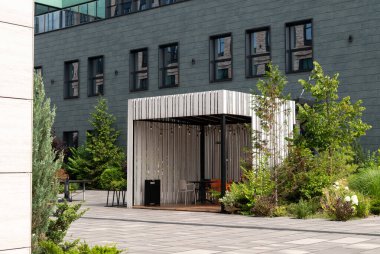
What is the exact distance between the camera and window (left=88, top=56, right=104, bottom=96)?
3086 centimetres

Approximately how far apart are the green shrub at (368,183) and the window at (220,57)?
10.3 meters

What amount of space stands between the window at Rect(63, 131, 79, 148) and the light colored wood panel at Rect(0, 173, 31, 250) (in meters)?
26.7

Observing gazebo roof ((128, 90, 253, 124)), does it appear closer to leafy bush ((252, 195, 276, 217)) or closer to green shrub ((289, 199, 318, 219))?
leafy bush ((252, 195, 276, 217))

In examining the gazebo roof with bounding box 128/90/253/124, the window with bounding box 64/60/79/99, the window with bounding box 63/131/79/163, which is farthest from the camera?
the window with bounding box 64/60/79/99

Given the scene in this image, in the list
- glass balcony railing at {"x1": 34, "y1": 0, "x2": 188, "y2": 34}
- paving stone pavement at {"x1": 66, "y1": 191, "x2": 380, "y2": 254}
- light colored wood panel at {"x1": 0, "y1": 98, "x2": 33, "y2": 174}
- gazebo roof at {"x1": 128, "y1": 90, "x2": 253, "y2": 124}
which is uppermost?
glass balcony railing at {"x1": 34, "y1": 0, "x2": 188, "y2": 34}

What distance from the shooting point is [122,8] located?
99.7 ft

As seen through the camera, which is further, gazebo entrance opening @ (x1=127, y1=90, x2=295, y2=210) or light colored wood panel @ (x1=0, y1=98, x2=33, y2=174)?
gazebo entrance opening @ (x1=127, y1=90, x2=295, y2=210)

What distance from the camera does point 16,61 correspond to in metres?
5.46

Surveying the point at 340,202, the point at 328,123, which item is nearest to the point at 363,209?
the point at 340,202

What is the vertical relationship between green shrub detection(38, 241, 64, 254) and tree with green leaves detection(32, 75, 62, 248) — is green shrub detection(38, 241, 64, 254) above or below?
below

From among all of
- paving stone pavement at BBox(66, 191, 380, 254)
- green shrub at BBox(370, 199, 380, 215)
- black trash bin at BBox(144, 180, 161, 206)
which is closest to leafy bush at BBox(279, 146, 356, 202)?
green shrub at BBox(370, 199, 380, 215)

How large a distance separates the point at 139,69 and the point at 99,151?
4466 mm

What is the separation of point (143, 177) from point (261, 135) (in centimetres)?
419

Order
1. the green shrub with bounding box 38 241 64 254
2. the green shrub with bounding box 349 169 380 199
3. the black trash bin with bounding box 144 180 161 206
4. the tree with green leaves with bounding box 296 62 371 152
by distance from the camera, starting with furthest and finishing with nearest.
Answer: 1. the black trash bin with bounding box 144 180 161 206
2. the tree with green leaves with bounding box 296 62 371 152
3. the green shrub with bounding box 349 169 380 199
4. the green shrub with bounding box 38 241 64 254
